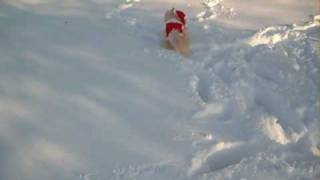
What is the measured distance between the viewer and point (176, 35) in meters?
2.51

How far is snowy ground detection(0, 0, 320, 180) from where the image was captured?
1.96 metres

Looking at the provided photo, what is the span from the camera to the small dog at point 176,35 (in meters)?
2.50

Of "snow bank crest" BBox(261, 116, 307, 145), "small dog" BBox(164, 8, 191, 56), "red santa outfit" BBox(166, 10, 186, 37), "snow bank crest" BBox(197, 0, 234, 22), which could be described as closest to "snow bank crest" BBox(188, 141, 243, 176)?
"snow bank crest" BBox(261, 116, 307, 145)

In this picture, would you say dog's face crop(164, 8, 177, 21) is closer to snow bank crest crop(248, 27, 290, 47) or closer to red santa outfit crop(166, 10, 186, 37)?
red santa outfit crop(166, 10, 186, 37)

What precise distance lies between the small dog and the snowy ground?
Result: 54mm

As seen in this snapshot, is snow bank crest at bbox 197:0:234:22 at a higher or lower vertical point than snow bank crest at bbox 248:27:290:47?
higher

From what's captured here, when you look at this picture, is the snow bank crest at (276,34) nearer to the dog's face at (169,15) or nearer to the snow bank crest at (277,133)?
the dog's face at (169,15)

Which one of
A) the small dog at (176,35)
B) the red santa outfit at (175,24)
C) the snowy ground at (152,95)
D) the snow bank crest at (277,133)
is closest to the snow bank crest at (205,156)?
the snowy ground at (152,95)

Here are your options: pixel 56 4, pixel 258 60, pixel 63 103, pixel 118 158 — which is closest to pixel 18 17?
pixel 56 4

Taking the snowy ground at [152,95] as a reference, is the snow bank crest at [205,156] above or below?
below

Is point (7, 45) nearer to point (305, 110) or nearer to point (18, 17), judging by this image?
point (18, 17)

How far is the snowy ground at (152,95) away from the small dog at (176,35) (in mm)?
54

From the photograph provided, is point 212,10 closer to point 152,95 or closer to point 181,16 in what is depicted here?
point 181,16

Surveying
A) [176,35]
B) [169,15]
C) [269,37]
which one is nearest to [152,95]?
[176,35]
